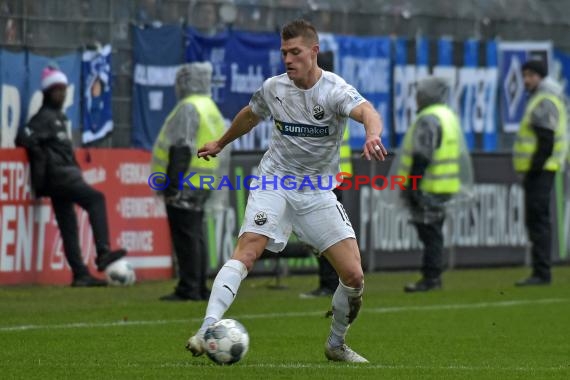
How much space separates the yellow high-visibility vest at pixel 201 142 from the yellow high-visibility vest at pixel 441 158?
2577mm

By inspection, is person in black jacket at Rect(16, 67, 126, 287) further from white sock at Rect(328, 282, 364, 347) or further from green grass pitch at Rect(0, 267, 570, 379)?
white sock at Rect(328, 282, 364, 347)

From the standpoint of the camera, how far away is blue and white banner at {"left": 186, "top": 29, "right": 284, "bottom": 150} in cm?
2042

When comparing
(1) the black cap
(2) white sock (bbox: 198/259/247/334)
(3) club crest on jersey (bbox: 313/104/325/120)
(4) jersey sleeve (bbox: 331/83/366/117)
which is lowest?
(2) white sock (bbox: 198/259/247/334)

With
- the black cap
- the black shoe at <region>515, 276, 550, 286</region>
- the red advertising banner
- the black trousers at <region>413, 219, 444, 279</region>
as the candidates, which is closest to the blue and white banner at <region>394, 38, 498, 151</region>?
the black cap

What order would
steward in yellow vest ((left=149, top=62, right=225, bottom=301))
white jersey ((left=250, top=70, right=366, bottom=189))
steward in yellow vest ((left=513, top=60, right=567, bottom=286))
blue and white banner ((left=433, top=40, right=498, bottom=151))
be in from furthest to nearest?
blue and white banner ((left=433, top=40, right=498, bottom=151)) < steward in yellow vest ((left=513, top=60, right=567, bottom=286)) < steward in yellow vest ((left=149, top=62, right=225, bottom=301)) < white jersey ((left=250, top=70, right=366, bottom=189))

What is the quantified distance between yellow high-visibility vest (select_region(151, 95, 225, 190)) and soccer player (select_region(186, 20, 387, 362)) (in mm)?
5185

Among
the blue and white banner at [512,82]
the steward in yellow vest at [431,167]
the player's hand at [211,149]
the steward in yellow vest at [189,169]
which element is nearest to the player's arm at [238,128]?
the player's hand at [211,149]

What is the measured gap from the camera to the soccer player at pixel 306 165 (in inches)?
379

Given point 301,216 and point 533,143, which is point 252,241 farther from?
point 533,143

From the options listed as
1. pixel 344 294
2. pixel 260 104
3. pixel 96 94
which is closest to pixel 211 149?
pixel 260 104

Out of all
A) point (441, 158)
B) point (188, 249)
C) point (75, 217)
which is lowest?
point (188, 249)

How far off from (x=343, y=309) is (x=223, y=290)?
93 cm

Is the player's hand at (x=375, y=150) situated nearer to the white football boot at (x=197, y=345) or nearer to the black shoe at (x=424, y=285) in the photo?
the white football boot at (x=197, y=345)

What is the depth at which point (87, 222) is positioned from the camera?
57.2 feet
